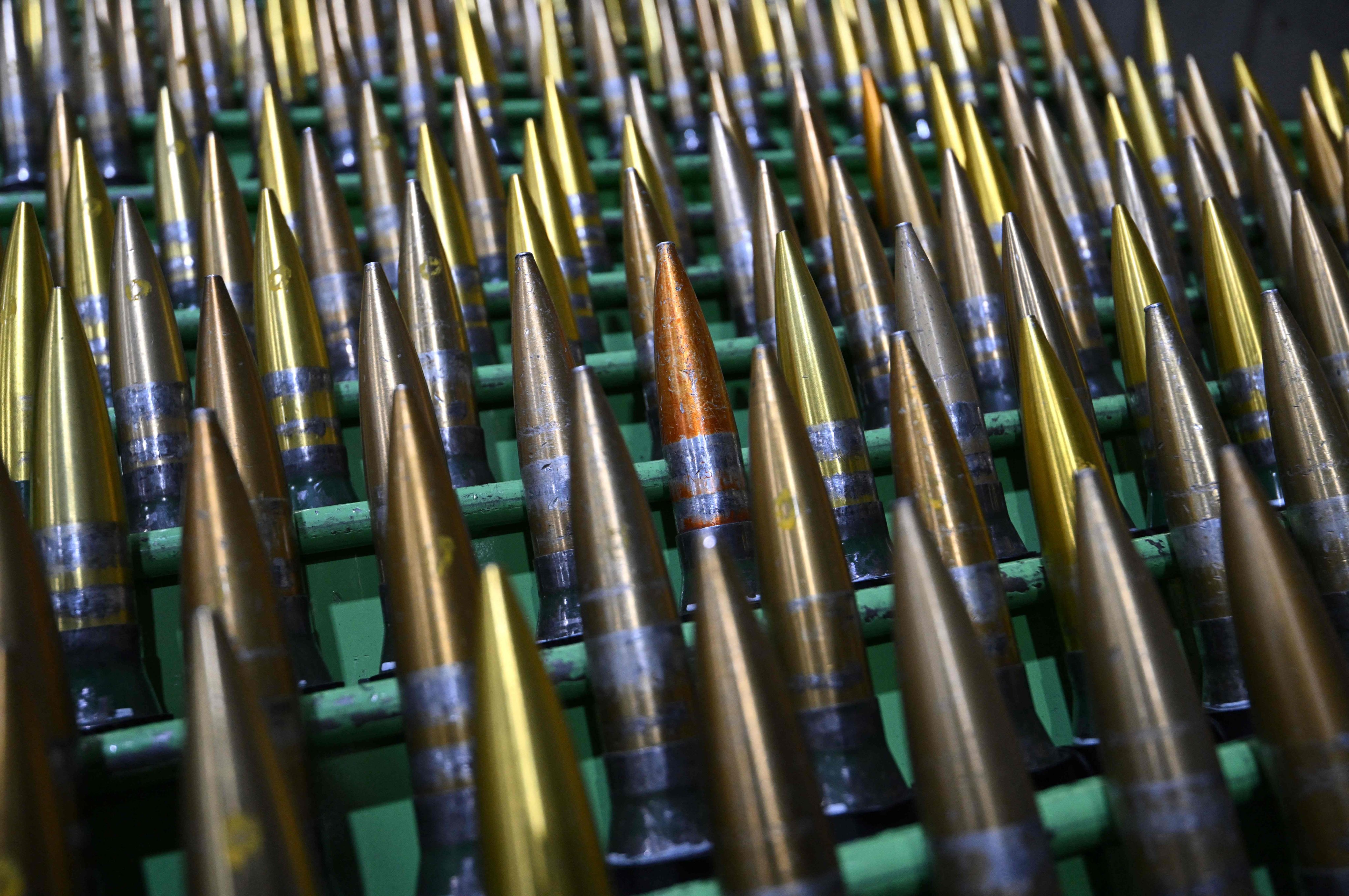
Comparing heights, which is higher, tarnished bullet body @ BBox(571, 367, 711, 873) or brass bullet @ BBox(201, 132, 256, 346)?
brass bullet @ BBox(201, 132, 256, 346)

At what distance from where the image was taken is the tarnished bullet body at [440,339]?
1383mm

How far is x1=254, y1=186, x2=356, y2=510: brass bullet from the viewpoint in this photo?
136 cm

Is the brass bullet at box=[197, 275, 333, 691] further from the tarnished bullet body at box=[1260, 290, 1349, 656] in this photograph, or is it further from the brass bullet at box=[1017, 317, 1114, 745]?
the tarnished bullet body at box=[1260, 290, 1349, 656]

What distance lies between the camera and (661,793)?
3.25ft

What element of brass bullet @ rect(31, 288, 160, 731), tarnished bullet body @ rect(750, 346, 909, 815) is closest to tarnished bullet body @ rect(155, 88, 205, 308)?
brass bullet @ rect(31, 288, 160, 731)

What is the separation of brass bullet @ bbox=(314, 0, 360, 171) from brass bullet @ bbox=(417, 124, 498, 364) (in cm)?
39

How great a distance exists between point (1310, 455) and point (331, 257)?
1315 mm

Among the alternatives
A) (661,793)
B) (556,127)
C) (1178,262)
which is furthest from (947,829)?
(556,127)

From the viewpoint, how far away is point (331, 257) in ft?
5.35

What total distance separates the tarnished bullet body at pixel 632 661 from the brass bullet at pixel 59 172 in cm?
102

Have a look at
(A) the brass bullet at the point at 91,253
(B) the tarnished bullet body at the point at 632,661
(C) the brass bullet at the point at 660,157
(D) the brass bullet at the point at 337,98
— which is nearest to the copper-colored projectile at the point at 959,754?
(B) the tarnished bullet body at the point at 632,661

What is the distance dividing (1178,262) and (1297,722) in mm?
1030

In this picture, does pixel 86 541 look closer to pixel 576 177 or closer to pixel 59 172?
pixel 59 172

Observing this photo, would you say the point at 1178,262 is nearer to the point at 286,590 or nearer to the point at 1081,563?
the point at 1081,563
